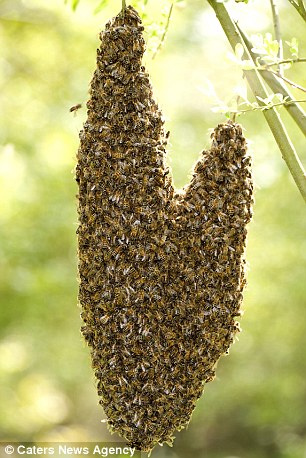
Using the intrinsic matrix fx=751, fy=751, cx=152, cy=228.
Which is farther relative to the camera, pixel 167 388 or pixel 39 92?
pixel 39 92

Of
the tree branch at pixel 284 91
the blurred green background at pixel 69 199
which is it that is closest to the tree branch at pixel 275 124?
the tree branch at pixel 284 91

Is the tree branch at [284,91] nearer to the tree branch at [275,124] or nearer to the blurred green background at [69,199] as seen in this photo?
the tree branch at [275,124]

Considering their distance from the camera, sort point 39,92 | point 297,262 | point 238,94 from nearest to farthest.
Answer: point 238,94 → point 39,92 → point 297,262

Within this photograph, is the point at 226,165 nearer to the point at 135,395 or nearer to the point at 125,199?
the point at 125,199

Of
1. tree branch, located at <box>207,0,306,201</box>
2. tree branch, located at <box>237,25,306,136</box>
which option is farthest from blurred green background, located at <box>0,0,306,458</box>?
tree branch, located at <box>207,0,306,201</box>

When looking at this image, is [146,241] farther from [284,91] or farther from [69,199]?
[69,199]

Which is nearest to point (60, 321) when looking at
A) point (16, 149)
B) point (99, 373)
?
point (16, 149)

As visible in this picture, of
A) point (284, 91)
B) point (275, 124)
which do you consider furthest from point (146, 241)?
point (284, 91)

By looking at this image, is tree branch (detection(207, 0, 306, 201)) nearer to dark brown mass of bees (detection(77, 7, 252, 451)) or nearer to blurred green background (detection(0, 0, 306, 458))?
dark brown mass of bees (detection(77, 7, 252, 451))
